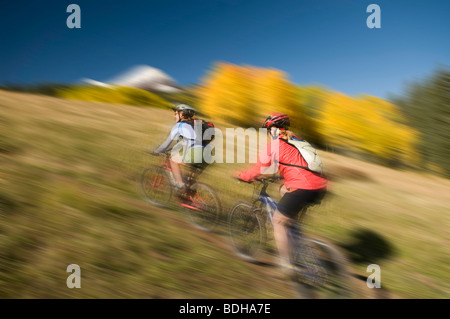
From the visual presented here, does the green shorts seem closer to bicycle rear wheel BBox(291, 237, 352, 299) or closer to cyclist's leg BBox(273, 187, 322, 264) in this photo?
cyclist's leg BBox(273, 187, 322, 264)

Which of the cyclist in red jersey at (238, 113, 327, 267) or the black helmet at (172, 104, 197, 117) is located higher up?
the black helmet at (172, 104, 197, 117)

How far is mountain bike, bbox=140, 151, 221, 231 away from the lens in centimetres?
522

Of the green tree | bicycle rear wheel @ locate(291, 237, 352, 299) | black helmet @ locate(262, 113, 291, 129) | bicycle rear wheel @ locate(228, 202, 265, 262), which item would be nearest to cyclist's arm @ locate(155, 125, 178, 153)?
bicycle rear wheel @ locate(228, 202, 265, 262)

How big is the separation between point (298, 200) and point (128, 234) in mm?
2317

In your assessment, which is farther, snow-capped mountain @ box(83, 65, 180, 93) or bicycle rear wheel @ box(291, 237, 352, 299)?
snow-capped mountain @ box(83, 65, 180, 93)

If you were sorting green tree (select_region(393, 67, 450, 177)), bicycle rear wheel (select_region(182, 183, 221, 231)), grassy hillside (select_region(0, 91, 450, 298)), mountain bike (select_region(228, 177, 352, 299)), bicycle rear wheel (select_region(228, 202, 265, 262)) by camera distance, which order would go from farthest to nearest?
green tree (select_region(393, 67, 450, 177)), bicycle rear wheel (select_region(182, 183, 221, 231)), bicycle rear wheel (select_region(228, 202, 265, 262)), mountain bike (select_region(228, 177, 352, 299)), grassy hillside (select_region(0, 91, 450, 298))

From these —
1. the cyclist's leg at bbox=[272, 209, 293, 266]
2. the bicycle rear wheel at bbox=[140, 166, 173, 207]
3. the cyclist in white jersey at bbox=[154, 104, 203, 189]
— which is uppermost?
the cyclist in white jersey at bbox=[154, 104, 203, 189]

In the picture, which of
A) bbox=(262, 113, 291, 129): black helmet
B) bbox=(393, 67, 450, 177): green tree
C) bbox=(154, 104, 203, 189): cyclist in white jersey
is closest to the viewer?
bbox=(262, 113, 291, 129): black helmet

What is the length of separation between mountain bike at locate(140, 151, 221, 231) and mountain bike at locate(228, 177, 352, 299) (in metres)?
0.72

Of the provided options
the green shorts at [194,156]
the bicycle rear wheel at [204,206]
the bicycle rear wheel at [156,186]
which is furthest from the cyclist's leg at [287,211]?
the bicycle rear wheel at [156,186]

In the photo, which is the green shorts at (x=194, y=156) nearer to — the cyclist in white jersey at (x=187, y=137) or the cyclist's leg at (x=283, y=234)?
the cyclist in white jersey at (x=187, y=137)

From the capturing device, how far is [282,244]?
3941 mm

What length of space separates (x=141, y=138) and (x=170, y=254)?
696 cm

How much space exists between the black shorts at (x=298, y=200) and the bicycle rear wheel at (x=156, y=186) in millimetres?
2380
